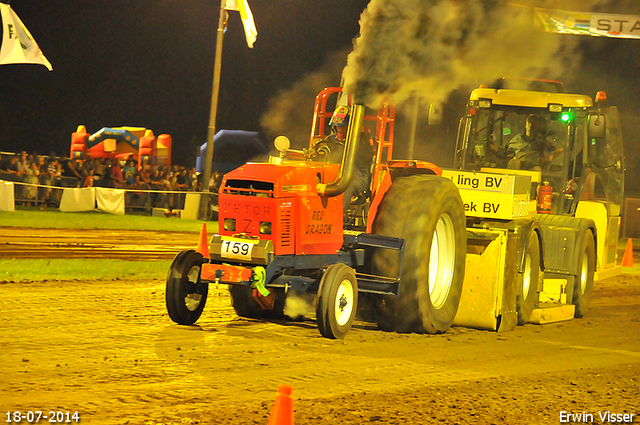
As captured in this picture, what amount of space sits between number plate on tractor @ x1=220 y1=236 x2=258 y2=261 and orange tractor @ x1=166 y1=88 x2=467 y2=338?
0.03 ft

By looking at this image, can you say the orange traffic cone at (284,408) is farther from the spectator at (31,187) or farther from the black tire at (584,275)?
the spectator at (31,187)

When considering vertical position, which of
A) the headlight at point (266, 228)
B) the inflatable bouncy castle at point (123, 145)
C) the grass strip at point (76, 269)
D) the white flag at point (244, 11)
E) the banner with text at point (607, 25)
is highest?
the banner with text at point (607, 25)

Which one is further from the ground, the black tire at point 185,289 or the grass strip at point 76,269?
the black tire at point 185,289

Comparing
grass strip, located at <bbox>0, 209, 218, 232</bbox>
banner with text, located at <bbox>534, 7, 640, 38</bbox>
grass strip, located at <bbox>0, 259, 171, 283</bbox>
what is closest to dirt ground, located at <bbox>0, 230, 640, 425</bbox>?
grass strip, located at <bbox>0, 259, 171, 283</bbox>

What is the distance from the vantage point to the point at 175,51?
137 ft

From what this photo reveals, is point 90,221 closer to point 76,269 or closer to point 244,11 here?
point 244,11

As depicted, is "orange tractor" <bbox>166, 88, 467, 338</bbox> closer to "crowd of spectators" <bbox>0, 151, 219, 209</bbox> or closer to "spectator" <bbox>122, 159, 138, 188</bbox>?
"crowd of spectators" <bbox>0, 151, 219, 209</bbox>

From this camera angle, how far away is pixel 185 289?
331 inches

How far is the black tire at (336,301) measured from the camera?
307 inches

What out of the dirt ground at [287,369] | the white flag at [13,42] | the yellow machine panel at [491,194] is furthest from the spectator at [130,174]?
the yellow machine panel at [491,194]

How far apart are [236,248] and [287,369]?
1496mm

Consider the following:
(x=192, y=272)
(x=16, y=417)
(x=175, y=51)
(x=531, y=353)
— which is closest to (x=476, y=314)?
(x=531, y=353)

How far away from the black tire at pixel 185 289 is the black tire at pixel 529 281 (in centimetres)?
392

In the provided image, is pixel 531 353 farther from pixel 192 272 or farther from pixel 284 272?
pixel 192 272
